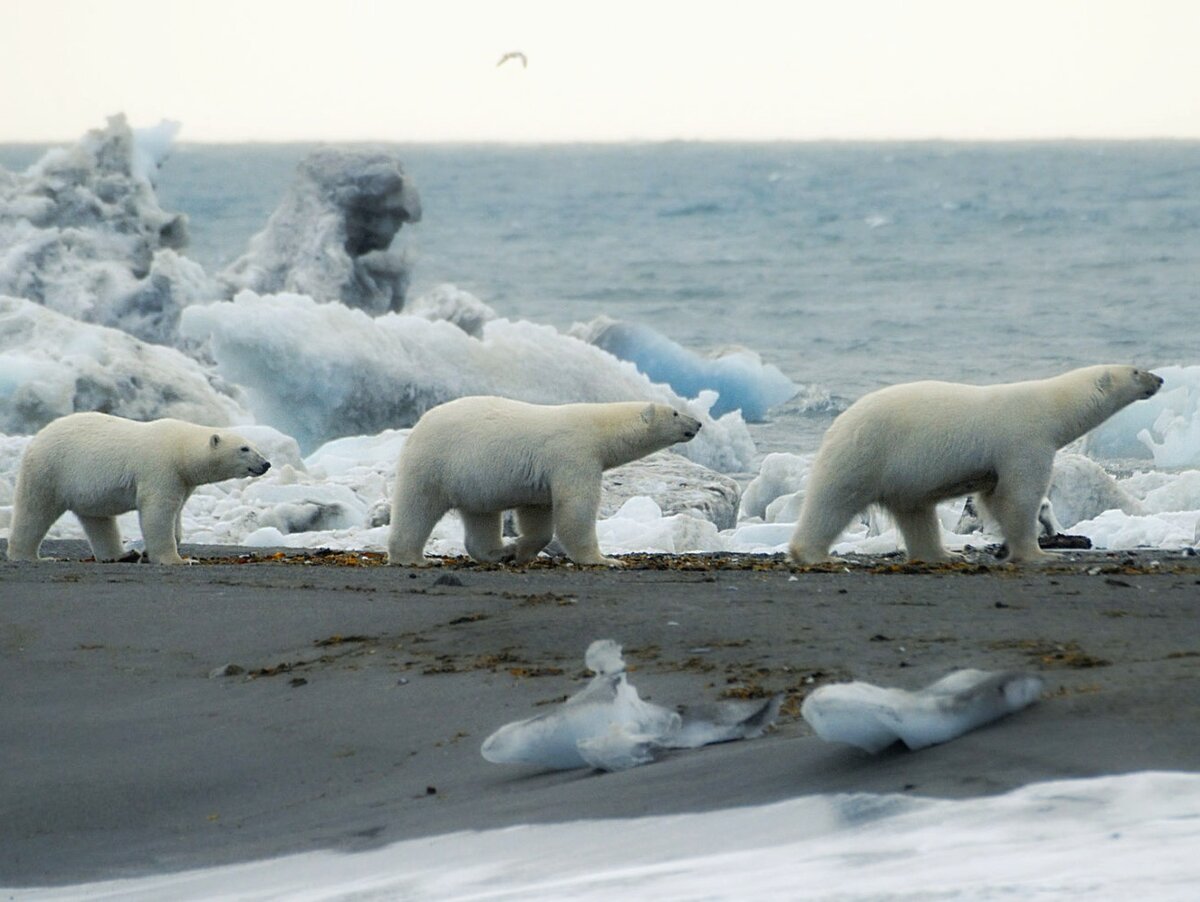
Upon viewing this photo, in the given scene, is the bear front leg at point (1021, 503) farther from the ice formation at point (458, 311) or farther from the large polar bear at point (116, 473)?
the ice formation at point (458, 311)

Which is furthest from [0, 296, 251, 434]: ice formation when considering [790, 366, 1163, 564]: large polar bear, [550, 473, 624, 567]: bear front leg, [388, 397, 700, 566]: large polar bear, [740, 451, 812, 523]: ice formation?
[790, 366, 1163, 564]: large polar bear

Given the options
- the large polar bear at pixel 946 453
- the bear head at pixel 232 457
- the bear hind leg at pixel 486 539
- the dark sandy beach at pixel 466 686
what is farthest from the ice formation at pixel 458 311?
the dark sandy beach at pixel 466 686

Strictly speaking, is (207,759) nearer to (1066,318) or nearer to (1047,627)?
(1047,627)

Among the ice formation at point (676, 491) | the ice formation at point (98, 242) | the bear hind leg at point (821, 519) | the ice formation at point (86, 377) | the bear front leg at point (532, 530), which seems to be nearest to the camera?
the bear hind leg at point (821, 519)

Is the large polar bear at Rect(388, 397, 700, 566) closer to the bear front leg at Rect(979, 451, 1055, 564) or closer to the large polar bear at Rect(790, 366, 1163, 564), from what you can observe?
the large polar bear at Rect(790, 366, 1163, 564)

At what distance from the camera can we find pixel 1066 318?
3141 cm

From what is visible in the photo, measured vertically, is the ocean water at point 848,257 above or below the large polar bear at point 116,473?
below

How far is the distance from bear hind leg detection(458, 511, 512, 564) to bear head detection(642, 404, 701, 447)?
0.91 metres

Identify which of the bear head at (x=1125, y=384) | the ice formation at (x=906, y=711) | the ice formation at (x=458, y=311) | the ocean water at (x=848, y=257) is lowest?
the ocean water at (x=848, y=257)

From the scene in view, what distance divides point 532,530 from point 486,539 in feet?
0.80

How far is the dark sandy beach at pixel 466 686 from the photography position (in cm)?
405

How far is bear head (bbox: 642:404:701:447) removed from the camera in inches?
366

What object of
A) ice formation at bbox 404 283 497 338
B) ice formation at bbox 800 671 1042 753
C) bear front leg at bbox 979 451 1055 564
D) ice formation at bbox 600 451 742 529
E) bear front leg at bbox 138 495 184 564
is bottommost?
ice formation at bbox 600 451 742 529

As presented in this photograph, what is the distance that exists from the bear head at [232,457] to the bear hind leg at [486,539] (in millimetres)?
Answer: 1628
